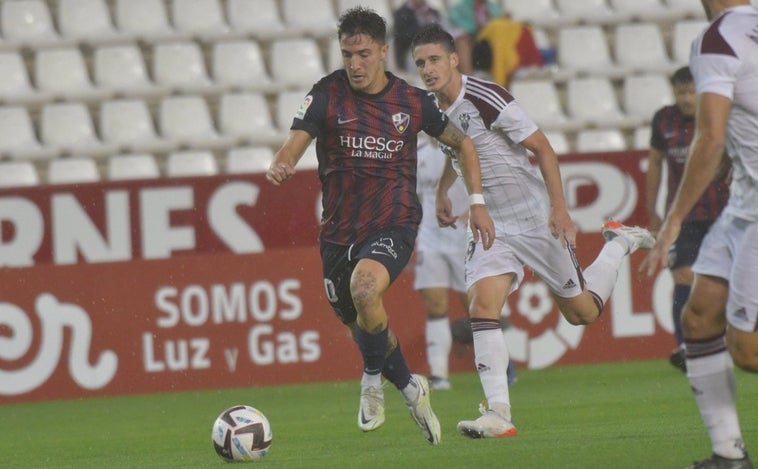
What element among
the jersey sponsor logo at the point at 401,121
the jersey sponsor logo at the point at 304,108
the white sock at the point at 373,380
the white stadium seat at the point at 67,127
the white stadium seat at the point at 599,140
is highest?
the jersey sponsor logo at the point at 304,108

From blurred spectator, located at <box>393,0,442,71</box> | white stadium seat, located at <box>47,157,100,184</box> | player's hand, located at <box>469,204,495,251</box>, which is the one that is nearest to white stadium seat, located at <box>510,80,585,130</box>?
blurred spectator, located at <box>393,0,442,71</box>

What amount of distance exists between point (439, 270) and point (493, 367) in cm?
395

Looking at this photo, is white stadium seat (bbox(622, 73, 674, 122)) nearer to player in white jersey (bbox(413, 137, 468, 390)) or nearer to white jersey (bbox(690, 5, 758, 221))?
player in white jersey (bbox(413, 137, 468, 390))

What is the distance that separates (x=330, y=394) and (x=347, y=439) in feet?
10.9

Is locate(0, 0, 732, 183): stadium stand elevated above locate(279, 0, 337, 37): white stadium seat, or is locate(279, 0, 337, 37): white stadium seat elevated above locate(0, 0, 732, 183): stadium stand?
locate(279, 0, 337, 37): white stadium seat

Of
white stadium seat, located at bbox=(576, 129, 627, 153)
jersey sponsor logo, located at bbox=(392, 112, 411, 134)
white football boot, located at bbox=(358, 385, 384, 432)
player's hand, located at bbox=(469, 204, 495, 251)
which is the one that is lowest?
white football boot, located at bbox=(358, 385, 384, 432)

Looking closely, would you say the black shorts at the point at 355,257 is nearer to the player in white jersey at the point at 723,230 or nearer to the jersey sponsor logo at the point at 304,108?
the jersey sponsor logo at the point at 304,108

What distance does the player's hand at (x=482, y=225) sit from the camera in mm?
7426

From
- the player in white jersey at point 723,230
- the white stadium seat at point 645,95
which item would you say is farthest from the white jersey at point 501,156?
the white stadium seat at point 645,95

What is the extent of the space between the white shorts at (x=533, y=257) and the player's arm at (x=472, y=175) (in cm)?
24

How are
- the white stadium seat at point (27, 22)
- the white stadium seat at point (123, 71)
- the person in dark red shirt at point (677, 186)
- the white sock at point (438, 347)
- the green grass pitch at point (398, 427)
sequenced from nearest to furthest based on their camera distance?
the green grass pitch at point (398, 427)
the person in dark red shirt at point (677, 186)
the white sock at point (438, 347)
the white stadium seat at point (123, 71)
the white stadium seat at point (27, 22)

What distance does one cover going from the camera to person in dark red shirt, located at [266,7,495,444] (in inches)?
299

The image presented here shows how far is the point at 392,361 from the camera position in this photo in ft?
25.5

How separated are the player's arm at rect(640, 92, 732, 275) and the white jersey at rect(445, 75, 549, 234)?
262 cm
